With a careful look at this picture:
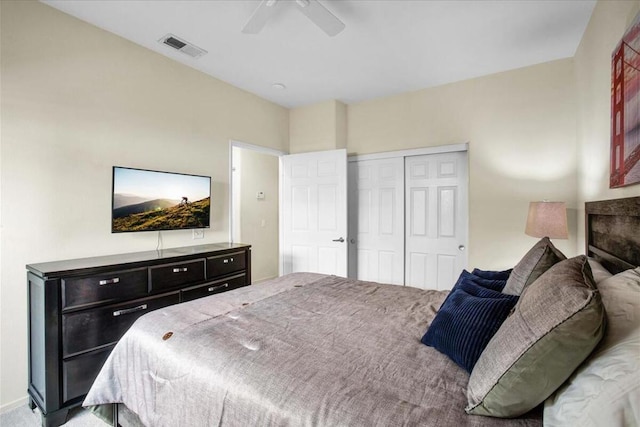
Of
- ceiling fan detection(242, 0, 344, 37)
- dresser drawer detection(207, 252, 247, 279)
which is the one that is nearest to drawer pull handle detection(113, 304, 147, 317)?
dresser drawer detection(207, 252, 247, 279)

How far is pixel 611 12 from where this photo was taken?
1.83m

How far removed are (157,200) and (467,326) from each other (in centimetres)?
268

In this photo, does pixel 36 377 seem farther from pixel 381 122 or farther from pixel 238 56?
pixel 381 122

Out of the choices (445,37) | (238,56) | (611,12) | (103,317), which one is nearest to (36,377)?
(103,317)

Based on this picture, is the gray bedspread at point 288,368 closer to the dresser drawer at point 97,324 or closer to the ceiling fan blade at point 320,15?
the dresser drawer at point 97,324

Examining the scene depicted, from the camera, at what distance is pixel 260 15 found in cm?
197

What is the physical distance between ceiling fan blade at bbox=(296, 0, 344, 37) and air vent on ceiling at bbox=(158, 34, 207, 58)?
1.30m

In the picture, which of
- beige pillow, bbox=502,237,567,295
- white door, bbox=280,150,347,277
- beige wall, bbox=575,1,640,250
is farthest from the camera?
white door, bbox=280,150,347,277

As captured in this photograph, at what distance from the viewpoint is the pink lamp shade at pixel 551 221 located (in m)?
2.54

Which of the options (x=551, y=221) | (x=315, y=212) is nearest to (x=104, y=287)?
(x=315, y=212)

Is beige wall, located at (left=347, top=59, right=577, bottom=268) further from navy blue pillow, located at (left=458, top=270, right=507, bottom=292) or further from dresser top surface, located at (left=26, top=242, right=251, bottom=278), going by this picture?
dresser top surface, located at (left=26, top=242, right=251, bottom=278)

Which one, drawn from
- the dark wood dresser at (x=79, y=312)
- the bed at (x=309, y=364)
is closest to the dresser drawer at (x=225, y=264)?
the dark wood dresser at (x=79, y=312)

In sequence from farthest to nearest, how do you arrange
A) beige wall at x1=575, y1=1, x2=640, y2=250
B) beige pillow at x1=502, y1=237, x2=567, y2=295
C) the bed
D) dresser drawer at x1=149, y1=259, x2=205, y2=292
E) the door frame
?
the door frame → dresser drawer at x1=149, y1=259, x2=205, y2=292 → beige wall at x1=575, y1=1, x2=640, y2=250 → beige pillow at x1=502, y1=237, x2=567, y2=295 → the bed

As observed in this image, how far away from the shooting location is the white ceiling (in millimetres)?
2213
